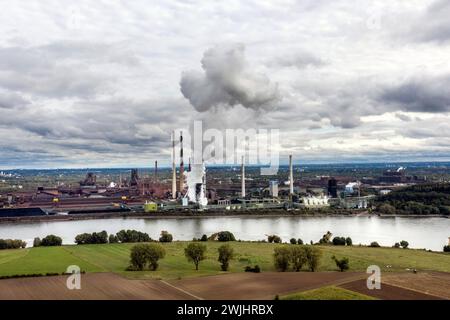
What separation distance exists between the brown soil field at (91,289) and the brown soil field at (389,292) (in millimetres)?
4600

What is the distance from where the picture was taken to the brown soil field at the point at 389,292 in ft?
41.2

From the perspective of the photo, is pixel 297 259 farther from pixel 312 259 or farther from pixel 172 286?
pixel 172 286

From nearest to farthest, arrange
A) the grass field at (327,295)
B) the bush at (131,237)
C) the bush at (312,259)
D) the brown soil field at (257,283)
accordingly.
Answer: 1. the grass field at (327,295)
2. the brown soil field at (257,283)
3. the bush at (312,259)
4. the bush at (131,237)

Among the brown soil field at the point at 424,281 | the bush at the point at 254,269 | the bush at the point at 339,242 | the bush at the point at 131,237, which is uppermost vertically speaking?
the bush at the point at 131,237

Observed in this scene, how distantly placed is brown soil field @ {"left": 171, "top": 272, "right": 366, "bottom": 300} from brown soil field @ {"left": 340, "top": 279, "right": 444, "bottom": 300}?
0.72 m

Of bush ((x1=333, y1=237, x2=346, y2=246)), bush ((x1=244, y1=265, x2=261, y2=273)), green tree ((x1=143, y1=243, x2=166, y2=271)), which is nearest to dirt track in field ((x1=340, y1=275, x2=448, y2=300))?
bush ((x1=244, y1=265, x2=261, y2=273))

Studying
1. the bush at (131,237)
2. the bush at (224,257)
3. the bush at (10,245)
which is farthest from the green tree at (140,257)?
the bush at (10,245)

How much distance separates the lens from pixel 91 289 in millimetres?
13445

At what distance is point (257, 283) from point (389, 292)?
3.67 meters

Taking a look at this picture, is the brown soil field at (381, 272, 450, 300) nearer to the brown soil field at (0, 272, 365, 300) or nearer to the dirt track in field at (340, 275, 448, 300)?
the dirt track in field at (340, 275, 448, 300)

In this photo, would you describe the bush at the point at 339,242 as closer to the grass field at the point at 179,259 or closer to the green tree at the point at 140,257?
the grass field at the point at 179,259

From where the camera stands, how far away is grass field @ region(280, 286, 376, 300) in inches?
483

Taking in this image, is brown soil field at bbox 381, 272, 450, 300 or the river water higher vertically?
the river water
